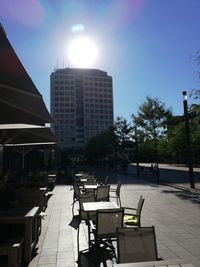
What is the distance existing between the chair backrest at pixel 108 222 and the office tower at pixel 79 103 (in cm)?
14118

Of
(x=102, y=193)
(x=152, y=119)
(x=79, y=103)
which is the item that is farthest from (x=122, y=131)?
(x=79, y=103)

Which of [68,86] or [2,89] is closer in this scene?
[2,89]

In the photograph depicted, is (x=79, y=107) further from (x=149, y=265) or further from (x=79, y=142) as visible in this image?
(x=149, y=265)

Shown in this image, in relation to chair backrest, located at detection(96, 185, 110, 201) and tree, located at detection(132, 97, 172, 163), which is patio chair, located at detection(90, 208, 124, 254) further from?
tree, located at detection(132, 97, 172, 163)

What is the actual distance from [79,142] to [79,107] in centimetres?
1649

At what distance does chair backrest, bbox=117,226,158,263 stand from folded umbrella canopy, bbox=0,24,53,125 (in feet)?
6.68

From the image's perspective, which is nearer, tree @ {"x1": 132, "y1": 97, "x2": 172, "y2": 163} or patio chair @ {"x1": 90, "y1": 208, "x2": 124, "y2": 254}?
patio chair @ {"x1": 90, "y1": 208, "x2": 124, "y2": 254}

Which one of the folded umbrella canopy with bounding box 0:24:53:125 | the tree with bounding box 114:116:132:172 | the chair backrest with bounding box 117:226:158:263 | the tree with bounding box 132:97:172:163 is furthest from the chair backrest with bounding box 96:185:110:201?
the tree with bounding box 114:116:132:172

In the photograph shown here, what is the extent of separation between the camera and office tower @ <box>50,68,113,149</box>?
484ft

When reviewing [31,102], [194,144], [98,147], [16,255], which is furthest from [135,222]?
[98,147]

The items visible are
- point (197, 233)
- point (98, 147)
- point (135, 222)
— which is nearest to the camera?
point (135, 222)

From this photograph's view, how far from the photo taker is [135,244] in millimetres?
4090

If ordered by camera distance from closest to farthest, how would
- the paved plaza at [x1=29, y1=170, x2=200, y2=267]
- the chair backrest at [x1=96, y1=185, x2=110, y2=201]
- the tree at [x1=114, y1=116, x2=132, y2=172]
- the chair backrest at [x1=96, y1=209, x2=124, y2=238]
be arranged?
the chair backrest at [x1=96, y1=209, x2=124, y2=238] < the paved plaza at [x1=29, y1=170, x2=200, y2=267] < the chair backrest at [x1=96, y1=185, x2=110, y2=201] < the tree at [x1=114, y1=116, x2=132, y2=172]

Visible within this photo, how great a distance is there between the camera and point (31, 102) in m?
4.48
